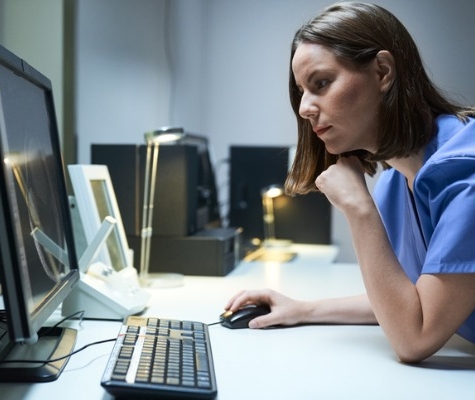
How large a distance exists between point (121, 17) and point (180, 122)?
2.93 feet

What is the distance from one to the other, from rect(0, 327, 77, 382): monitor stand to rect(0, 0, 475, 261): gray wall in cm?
155

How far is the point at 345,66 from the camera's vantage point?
1.19 metres

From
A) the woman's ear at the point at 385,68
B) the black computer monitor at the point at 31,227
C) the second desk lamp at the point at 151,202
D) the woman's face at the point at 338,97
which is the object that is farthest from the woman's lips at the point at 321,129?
the second desk lamp at the point at 151,202

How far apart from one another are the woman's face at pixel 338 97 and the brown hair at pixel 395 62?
0.02 meters

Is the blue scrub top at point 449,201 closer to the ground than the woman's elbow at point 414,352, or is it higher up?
higher up

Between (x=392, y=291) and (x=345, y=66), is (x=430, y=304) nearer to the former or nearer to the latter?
(x=392, y=291)

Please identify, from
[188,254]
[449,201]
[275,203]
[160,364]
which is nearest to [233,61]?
[275,203]

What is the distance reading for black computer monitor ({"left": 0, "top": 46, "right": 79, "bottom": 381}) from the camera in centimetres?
75

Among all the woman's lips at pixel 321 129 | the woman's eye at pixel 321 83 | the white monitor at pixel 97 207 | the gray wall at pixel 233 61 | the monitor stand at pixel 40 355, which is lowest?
the monitor stand at pixel 40 355

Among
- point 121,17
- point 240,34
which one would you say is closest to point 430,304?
point 121,17

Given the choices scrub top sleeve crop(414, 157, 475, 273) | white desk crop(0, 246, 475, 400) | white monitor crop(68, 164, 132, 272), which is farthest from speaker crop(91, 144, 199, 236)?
scrub top sleeve crop(414, 157, 475, 273)

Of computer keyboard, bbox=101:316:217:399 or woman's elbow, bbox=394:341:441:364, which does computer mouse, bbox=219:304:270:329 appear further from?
woman's elbow, bbox=394:341:441:364

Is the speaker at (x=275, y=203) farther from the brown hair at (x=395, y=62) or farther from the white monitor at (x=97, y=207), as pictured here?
the brown hair at (x=395, y=62)

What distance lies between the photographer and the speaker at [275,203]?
294cm
